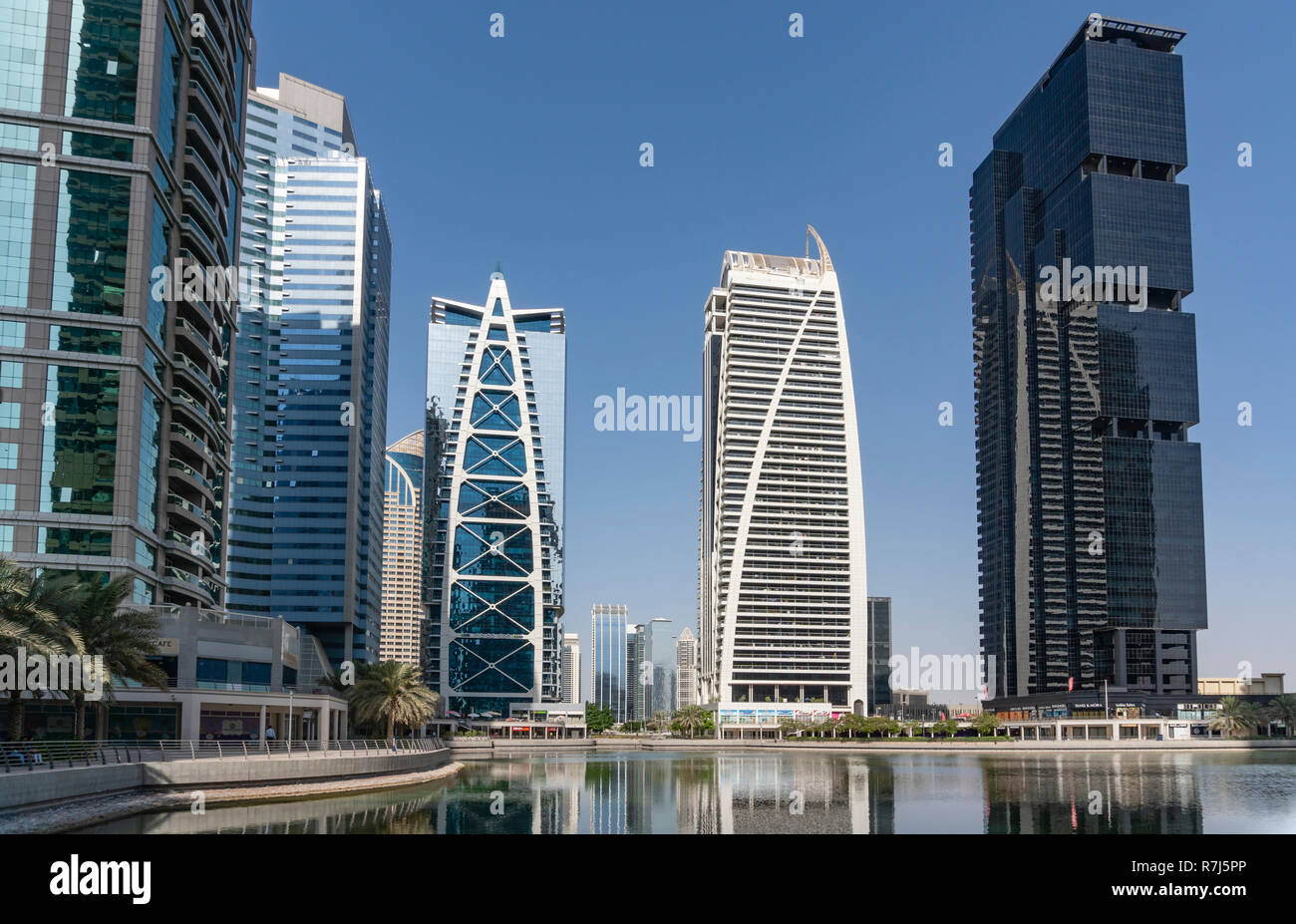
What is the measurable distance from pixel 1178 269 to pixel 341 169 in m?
136

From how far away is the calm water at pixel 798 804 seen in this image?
4372cm

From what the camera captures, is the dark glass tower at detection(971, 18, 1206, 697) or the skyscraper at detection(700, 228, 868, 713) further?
the skyscraper at detection(700, 228, 868, 713)

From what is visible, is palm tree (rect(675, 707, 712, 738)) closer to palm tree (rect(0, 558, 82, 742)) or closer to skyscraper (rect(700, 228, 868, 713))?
skyscraper (rect(700, 228, 868, 713))

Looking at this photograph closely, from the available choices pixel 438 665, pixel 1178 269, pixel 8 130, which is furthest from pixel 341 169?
pixel 1178 269

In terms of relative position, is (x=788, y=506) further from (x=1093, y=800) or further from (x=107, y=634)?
(x=107, y=634)

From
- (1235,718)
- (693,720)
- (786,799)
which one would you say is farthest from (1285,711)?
(786,799)

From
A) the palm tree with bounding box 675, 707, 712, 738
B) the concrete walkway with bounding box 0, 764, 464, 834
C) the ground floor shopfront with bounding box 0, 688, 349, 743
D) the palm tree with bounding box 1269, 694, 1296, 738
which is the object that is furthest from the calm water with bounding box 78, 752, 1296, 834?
the palm tree with bounding box 675, 707, 712, 738

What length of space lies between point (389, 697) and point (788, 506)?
122 metres

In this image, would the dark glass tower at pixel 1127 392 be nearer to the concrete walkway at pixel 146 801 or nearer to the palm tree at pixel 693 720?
the palm tree at pixel 693 720

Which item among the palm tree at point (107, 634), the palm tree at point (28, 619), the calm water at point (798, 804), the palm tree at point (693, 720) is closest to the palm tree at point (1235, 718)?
the calm water at point (798, 804)

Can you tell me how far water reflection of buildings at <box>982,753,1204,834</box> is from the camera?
45.2 m

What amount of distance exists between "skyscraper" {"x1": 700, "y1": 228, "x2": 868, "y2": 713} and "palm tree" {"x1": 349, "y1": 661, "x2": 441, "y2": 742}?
112611 millimetres
